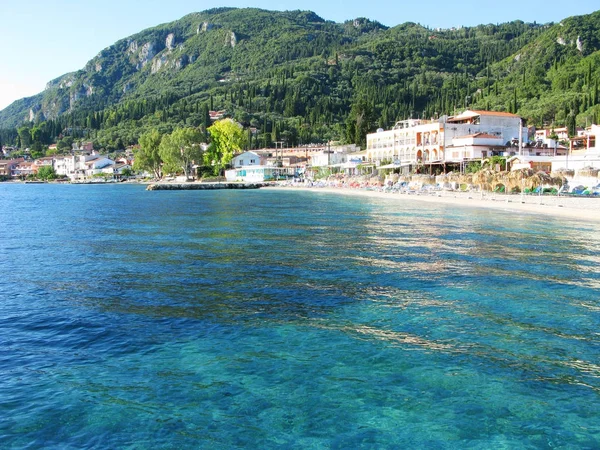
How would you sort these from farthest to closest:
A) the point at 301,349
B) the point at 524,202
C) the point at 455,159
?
1. the point at 455,159
2. the point at 524,202
3. the point at 301,349

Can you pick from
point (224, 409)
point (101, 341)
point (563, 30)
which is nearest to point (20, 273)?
point (101, 341)

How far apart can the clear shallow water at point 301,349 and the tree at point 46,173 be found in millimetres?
151843

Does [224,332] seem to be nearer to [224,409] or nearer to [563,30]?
[224,409]

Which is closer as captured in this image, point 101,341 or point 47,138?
point 101,341

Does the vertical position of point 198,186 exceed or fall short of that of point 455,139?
it falls short

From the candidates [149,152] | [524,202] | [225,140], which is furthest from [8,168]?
[524,202]

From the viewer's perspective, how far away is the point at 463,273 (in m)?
16.3

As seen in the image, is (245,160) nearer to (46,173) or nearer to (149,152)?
(149,152)

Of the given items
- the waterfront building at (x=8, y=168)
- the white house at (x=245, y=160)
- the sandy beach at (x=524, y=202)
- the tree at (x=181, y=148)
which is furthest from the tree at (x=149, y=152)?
the waterfront building at (x=8, y=168)

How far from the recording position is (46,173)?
517 feet

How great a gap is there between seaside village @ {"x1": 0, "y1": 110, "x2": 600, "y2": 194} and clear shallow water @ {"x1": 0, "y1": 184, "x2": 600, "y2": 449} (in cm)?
3303

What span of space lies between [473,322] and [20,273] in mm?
13833

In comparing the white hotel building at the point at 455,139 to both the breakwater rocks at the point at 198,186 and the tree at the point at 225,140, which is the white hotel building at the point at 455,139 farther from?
the tree at the point at 225,140

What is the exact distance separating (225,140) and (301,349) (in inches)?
3715
